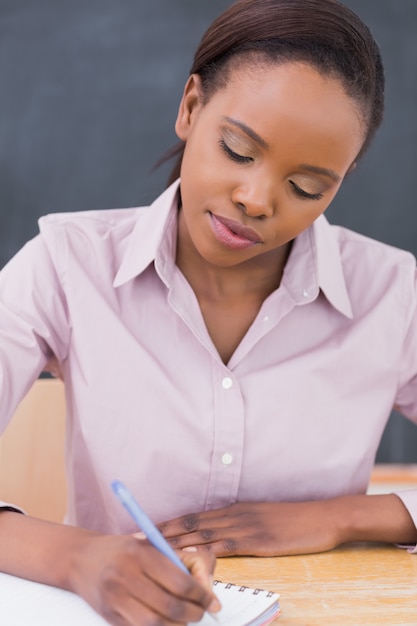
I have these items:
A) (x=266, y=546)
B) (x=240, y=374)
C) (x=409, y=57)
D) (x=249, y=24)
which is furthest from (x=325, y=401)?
(x=409, y=57)

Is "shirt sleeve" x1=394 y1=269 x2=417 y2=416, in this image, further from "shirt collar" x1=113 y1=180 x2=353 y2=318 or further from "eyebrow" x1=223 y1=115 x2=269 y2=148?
"eyebrow" x1=223 y1=115 x2=269 y2=148

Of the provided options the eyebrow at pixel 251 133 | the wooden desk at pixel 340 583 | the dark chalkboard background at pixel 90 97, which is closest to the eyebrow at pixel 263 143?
the eyebrow at pixel 251 133

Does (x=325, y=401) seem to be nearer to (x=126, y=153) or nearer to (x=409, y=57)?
(x=126, y=153)

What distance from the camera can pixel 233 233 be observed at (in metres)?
1.09

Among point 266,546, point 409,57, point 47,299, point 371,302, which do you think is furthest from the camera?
point 409,57

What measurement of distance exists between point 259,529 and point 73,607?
308 mm

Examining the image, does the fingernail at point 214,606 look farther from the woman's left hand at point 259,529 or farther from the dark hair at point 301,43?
the dark hair at point 301,43

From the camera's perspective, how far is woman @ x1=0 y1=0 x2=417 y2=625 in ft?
3.45

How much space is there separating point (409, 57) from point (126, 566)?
2.04 metres

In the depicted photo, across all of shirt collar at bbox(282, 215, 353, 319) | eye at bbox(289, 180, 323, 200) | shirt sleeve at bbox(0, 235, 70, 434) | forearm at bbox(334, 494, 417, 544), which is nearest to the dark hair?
eye at bbox(289, 180, 323, 200)

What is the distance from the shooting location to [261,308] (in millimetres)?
1294

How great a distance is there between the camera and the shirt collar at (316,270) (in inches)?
51.6

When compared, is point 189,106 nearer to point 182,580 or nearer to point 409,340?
point 409,340


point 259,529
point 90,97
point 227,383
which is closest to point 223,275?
point 227,383
